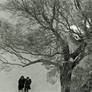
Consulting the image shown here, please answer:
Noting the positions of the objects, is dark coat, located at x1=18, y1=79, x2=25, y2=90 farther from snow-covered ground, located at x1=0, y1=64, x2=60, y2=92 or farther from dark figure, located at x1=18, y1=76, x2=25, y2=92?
snow-covered ground, located at x1=0, y1=64, x2=60, y2=92

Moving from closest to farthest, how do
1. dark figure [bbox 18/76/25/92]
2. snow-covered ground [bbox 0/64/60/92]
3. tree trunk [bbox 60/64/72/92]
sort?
tree trunk [bbox 60/64/72/92]
dark figure [bbox 18/76/25/92]
snow-covered ground [bbox 0/64/60/92]

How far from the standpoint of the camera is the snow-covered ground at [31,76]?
1264 centimetres

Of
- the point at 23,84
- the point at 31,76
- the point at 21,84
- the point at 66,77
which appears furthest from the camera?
the point at 31,76

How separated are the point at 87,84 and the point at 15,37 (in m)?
2.36

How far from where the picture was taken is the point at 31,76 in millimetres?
13414

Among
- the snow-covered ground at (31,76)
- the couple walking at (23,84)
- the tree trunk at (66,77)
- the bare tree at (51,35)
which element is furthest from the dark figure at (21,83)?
the tree trunk at (66,77)

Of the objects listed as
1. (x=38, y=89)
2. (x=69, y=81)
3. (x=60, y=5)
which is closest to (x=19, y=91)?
(x=38, y=89)

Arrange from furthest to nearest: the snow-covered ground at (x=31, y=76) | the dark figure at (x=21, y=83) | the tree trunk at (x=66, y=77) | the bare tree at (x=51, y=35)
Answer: the snow-covered ground at (x=31, y=76) → the dark figure at (x=21, y=83) → the tree trunk at (x=66, y=77) → the bare tree at (x=51, y=35)

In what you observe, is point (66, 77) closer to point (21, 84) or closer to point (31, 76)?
point (21, 84)

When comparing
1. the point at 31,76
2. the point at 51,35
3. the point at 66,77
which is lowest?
the point at 66,77

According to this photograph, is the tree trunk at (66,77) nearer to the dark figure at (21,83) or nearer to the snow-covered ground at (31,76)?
the dark figure at (21,83)

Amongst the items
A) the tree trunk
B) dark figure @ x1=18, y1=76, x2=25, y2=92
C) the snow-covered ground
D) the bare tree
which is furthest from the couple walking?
the tree trunk

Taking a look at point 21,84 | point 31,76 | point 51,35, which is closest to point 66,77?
→ point 51,35

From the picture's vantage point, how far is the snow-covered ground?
41.5 feet
